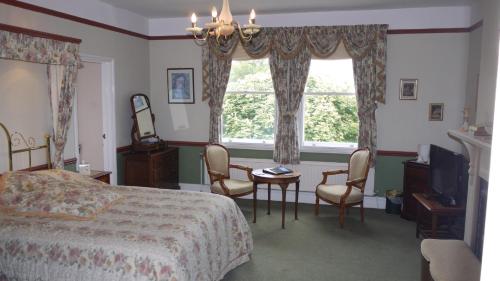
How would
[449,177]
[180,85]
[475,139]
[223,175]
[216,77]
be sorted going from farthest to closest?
[180,85], [216,77], [223,175], [449,177], [475,139]

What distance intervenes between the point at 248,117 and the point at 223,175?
130 centimetres

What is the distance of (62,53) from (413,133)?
4687 millimetres

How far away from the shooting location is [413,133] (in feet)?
18.7

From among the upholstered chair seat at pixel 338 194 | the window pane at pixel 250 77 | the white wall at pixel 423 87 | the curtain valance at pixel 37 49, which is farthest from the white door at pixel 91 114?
the white wall at pixel 423 87

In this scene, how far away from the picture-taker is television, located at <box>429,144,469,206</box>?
13.7 ft

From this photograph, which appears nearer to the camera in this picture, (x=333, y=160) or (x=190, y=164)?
(x=333, y=160)

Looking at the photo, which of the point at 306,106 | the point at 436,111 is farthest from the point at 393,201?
the point at 306,106

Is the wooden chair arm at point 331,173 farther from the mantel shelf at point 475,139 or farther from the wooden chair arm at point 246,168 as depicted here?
the mantel shelf at point 475,139

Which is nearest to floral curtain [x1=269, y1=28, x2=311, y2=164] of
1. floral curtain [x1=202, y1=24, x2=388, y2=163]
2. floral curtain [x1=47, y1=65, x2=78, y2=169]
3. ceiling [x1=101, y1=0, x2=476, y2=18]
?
floral curtain [x1=202, y1=24, x2=388, y2=163]

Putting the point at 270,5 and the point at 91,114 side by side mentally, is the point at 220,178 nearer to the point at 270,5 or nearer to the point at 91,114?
the point at 91,114

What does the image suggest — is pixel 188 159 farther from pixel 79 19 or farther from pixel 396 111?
pixel 396 111

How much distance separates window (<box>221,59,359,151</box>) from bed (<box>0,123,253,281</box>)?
259cm

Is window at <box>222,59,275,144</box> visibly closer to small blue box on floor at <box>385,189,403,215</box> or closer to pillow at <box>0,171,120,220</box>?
small blue box on floor at <box>385,189,403,215</box>

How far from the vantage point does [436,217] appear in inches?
171
